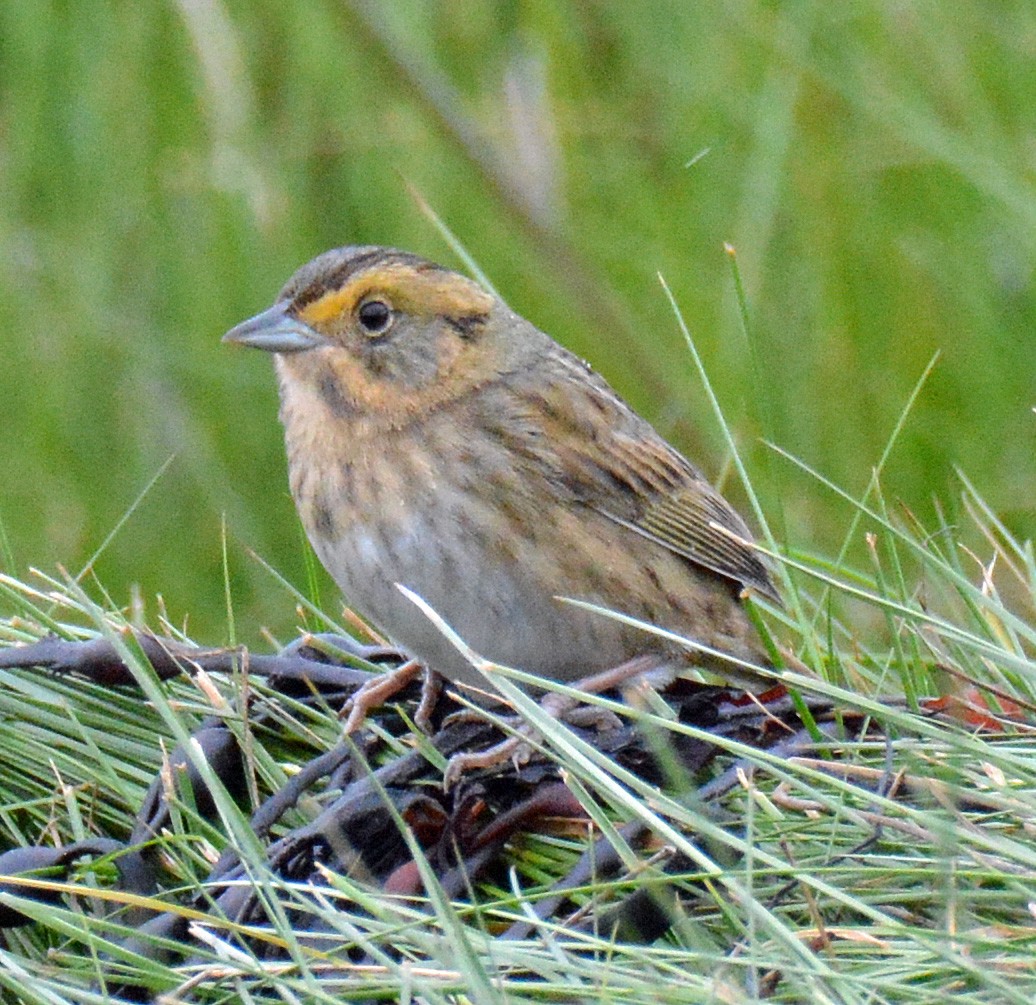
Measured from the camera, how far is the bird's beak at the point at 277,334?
397 centimetres

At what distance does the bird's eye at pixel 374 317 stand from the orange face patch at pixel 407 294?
2 cm

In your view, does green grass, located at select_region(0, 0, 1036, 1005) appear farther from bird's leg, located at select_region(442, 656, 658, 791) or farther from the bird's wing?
bird's leg, located at select_region(442, 656, 658, 791)

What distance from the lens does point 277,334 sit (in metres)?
3.98

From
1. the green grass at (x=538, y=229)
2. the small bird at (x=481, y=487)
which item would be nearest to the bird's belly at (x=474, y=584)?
the small bird at (x=481, y=487)

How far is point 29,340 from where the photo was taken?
6051 millimetres

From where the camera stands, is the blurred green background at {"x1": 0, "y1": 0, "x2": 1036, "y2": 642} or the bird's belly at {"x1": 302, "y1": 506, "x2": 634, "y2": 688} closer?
the bird's belly at {"x1": 302, "y1": 506, "x2": 634, "y2": 688}

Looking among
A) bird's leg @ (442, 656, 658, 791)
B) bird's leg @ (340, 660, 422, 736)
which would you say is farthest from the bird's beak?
bird's leg @ (442, 656, 658, 791)

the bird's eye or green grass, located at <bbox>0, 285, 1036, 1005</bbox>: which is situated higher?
the bird's eye

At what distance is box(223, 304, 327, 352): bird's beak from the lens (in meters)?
3.97

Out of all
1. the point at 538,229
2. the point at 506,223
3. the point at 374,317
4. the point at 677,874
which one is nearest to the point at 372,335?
the point at 374,317

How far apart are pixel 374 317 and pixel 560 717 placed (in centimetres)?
108

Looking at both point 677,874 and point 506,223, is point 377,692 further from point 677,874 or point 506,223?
point 506,223

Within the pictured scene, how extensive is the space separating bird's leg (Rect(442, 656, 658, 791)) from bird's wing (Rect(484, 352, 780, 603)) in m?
0.36

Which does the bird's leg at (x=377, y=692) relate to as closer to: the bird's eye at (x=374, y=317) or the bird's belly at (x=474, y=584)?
the bird's belly at (x=474, y=584)
